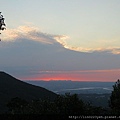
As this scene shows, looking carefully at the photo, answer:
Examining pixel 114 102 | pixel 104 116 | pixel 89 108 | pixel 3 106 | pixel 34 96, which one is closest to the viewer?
pixel 104 116

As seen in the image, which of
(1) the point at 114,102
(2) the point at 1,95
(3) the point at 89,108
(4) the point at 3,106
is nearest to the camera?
(3) the point at 89,108

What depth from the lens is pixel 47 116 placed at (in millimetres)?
31484

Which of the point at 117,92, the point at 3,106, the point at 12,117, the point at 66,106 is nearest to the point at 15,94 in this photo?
the point at 3,106

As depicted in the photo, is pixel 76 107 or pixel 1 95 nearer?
pixel 76 107

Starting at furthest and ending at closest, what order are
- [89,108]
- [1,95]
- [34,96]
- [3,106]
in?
[34,96] → [1,95] → [3,106] → [89,108]

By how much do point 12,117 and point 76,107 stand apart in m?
18.8

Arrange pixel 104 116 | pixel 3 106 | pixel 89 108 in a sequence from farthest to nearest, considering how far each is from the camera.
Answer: pixel 3 106 < pixel 89 108 < pixel 104 116

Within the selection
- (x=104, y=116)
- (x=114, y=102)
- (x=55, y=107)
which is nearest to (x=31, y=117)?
(x=104, y=116)

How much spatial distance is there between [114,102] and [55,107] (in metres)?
19.2

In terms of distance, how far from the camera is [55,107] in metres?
47.7

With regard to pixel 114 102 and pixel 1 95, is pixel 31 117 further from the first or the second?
pixel 1 95

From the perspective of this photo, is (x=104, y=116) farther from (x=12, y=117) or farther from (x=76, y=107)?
(x=76, y=107)

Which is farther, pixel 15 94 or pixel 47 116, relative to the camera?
pixel 15 94

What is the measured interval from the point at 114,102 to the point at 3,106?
93.0 metres
